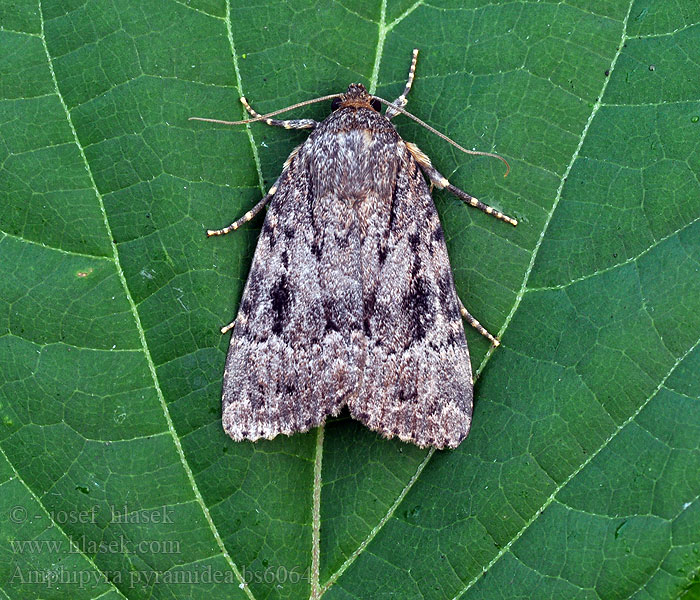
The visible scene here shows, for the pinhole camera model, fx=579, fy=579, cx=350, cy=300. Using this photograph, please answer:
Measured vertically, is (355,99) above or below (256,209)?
above

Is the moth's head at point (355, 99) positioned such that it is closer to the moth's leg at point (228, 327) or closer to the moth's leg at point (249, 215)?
the moth's leg at point (249, 215)

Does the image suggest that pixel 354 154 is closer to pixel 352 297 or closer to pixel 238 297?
pixel 352 297

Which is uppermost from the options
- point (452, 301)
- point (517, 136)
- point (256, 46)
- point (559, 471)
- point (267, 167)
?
point (256, 46)

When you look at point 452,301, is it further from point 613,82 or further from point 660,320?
point 613,82

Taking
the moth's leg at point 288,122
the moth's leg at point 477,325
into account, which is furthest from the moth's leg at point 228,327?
the moth's leg at point 477,325

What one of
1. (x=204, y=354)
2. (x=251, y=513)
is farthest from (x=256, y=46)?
(x=251, y=513)

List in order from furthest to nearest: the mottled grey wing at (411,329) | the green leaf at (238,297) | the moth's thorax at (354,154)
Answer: the moth's thorax at (354,154), the mottled grey wing at (411,329), the green leaf at (238,297)

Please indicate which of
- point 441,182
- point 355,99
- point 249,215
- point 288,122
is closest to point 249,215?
point 249,215
